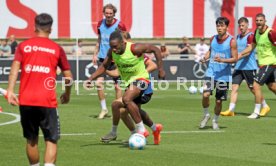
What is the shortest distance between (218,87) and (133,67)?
3700 mm

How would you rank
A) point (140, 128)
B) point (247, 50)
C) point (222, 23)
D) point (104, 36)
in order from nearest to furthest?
point (140, 128), point (222, 23), point (104, 36), point (247, 50)

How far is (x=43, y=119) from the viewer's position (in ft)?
35.8

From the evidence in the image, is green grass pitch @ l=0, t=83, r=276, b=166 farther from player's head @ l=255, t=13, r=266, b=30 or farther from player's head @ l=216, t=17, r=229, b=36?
player's head @ l=255, t=13, r=266, b=30

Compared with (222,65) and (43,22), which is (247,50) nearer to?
(222,65)

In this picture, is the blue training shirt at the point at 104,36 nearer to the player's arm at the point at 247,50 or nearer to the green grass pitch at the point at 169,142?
the green grass pitch at the point at 169,142

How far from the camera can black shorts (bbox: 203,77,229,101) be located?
60.0 feet

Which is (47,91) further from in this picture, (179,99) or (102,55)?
(179,99)

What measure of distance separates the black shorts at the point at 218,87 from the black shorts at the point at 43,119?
774cm

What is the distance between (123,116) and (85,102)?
11312 mm

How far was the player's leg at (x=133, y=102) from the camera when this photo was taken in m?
14.9

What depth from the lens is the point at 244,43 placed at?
22.7m

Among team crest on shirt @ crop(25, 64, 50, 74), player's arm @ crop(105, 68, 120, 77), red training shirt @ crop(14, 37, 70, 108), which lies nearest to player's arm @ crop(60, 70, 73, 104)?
red training shirt @ crop(14, 37, 70, 108)

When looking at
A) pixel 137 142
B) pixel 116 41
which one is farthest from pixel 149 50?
pixel 137 142

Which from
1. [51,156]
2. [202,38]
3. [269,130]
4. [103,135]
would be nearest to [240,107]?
[269,130]
